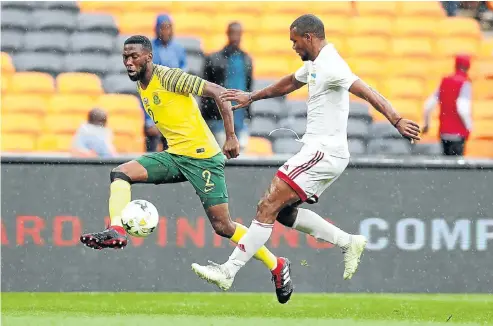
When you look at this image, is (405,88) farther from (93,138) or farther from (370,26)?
(93,138)

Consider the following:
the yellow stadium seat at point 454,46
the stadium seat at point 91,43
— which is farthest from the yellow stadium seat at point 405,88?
the stadium seat at point 91,43

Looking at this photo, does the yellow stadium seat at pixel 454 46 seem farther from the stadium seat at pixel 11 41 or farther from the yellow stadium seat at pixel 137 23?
the stadium seat at pixel 11 41

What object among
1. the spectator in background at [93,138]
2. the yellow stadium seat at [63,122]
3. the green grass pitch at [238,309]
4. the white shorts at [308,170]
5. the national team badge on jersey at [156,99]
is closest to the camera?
the white shorts at [308,170]

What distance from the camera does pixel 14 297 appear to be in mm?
10844

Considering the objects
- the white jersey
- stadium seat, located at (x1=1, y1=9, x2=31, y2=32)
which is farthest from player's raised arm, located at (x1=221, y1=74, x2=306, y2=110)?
stadium seat, located at (x1=1, y1=9, x2=31, y2=32)

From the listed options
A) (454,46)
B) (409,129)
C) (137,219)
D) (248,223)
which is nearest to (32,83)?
(248,223)

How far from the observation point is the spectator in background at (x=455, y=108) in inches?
512

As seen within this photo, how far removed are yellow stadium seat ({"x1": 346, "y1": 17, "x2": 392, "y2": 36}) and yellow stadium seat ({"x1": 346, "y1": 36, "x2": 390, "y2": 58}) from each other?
3.5 inches

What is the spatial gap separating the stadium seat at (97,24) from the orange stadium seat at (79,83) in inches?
32.7

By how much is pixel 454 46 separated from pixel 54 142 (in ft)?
16.5

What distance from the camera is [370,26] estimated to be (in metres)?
15.2

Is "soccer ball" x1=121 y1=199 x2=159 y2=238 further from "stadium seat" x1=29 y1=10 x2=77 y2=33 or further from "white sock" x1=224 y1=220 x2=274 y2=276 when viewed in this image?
"stadium seat" x1=29 y1=10 x2=77 y2=33

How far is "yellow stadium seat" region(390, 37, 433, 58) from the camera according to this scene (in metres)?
14.9

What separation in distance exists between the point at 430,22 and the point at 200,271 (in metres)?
7.70
